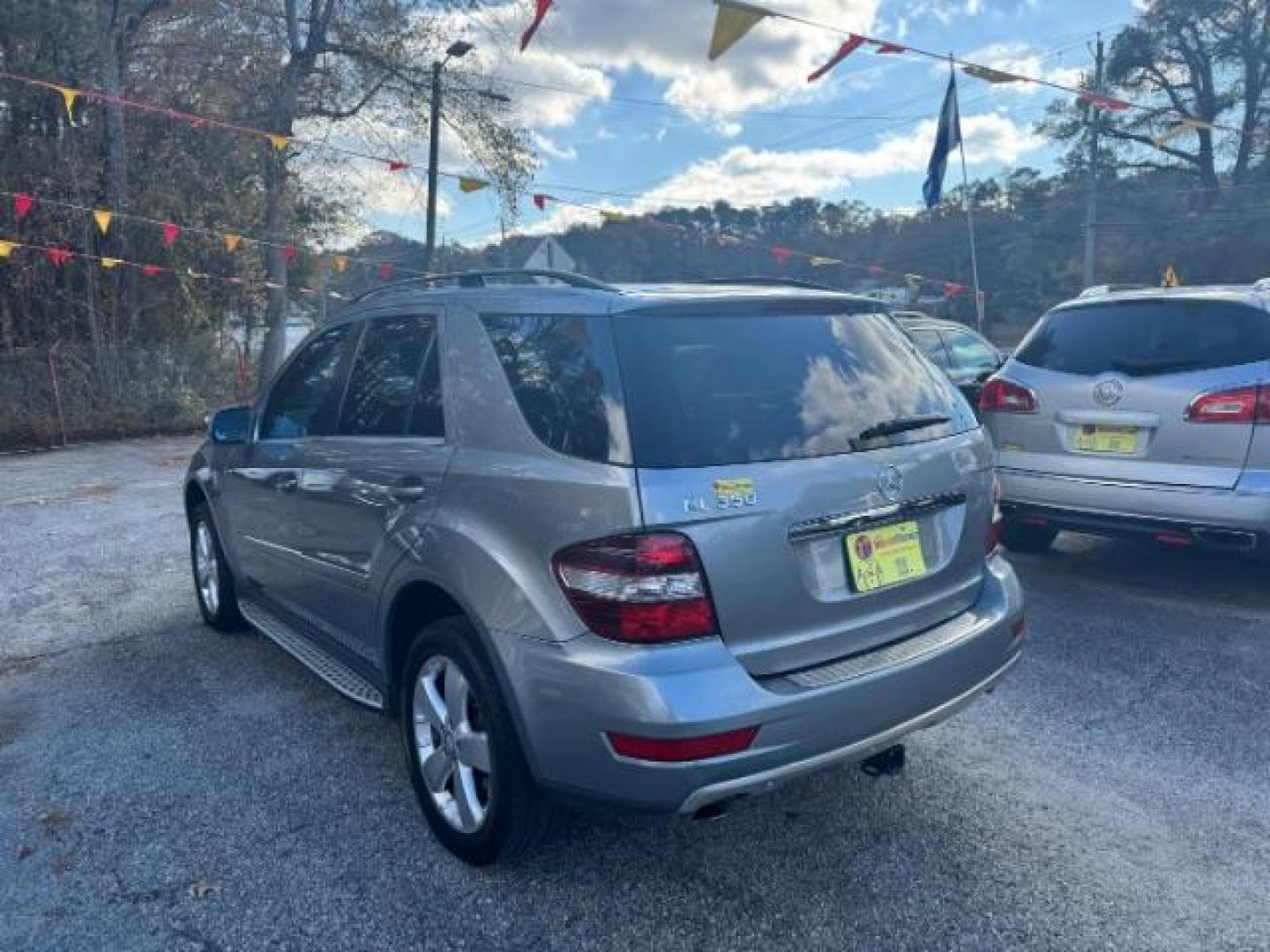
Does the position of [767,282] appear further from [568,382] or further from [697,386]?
[568,382]

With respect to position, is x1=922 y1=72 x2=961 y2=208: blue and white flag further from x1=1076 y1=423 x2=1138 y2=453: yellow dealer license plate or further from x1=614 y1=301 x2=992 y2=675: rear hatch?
x1=614 y1=301 x2=992 y2=675: rear hatch

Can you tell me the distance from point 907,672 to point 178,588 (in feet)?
16.0

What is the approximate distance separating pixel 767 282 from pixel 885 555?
110 centimetres

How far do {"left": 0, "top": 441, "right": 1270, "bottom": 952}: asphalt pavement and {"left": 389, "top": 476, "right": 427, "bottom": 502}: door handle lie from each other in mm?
1046

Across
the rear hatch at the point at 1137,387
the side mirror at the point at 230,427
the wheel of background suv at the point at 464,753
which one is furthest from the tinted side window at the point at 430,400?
the rear hatch at the point at 1137,387

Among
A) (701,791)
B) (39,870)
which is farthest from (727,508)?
(39,870)

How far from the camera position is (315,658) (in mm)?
3496

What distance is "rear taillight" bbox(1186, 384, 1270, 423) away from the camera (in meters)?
4.35

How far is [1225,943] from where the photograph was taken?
7.41 feet

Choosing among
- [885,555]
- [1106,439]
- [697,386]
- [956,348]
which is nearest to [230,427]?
[697,386]

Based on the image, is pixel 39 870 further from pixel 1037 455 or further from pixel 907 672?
pixel 1037 455

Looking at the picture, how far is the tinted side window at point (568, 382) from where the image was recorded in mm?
2246

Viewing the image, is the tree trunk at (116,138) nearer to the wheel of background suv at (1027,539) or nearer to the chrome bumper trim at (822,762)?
the wheel of background suv at (1027,539)

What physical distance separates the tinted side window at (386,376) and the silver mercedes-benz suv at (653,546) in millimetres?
17
